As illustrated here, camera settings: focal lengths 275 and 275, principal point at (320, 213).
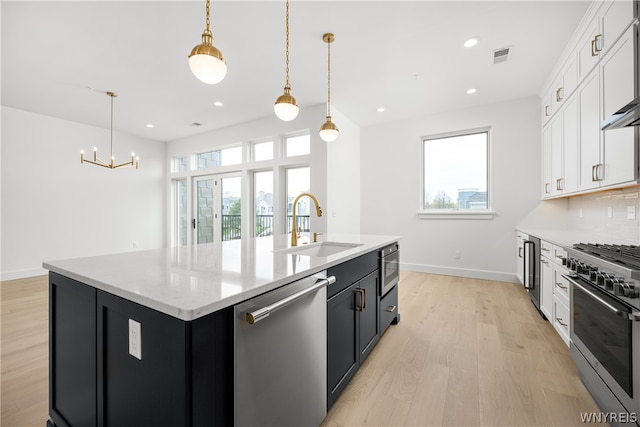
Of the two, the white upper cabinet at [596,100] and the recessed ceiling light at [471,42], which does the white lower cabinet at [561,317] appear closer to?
the white upper cabinet at [596,100]

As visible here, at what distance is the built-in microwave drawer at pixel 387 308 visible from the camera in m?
2.28

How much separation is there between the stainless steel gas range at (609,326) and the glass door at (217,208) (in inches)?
203

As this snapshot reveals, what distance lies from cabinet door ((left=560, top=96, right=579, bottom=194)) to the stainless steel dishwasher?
2.92 metres

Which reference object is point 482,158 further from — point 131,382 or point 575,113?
point 131,382

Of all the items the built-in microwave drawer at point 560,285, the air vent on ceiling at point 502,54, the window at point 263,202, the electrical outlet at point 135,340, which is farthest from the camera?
the window at point 263,202

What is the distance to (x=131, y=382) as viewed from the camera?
96 cm

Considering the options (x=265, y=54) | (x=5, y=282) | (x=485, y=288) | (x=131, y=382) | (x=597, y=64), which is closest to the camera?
(x=131, y=382)

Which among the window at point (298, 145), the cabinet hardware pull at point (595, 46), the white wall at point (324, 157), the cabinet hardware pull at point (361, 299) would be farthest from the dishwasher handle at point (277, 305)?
the window at point (298, 145)

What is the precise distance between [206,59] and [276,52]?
182 cm

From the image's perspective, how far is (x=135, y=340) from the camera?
920mm

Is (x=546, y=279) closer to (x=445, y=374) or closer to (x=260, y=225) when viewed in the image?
(x=445, y=374)

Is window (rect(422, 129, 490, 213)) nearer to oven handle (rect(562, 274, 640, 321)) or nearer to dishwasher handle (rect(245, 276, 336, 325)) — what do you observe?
oven handle (rect(562, 274, 640, 321))

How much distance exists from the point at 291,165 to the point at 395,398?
3.96m

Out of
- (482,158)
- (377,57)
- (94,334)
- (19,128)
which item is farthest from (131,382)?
(19,128)
